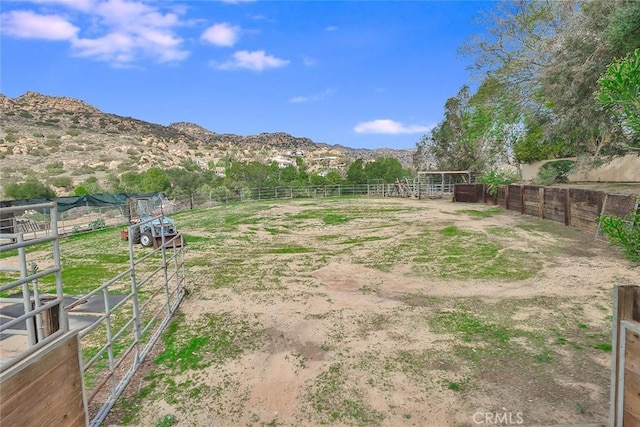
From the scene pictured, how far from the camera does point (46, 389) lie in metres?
2.18

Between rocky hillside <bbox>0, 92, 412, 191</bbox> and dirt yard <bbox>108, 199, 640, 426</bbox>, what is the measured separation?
36430mm

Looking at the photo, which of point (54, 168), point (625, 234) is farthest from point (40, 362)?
point (54, 168)

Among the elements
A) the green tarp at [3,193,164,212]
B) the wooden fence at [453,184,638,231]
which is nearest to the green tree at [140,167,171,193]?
the green tarp at [3,193,164,212]

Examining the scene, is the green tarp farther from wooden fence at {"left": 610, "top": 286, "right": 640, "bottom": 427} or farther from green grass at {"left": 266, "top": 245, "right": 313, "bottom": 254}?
wooden fence at {"left": 610, "top": 286, "right": 640, "bottom": 427}

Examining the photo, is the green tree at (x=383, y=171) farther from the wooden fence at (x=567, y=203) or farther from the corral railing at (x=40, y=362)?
the corral railing at (x=40, y=362)

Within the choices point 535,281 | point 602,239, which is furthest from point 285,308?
point 602,239

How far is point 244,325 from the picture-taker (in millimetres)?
4953

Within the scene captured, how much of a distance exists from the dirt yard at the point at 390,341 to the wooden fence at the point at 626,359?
23.4 inches

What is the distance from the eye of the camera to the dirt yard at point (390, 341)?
10.2 feet

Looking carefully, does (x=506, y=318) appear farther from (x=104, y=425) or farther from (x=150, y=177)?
(x=150, y=177)

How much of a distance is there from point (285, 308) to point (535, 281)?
4650 millimetres

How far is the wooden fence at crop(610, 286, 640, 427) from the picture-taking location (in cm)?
222

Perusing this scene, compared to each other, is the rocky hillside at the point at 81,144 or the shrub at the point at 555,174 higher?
the rocky hillside at the point at 81,144

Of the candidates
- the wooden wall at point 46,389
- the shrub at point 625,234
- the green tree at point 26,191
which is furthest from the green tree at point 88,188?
the shrub at point 625,234
